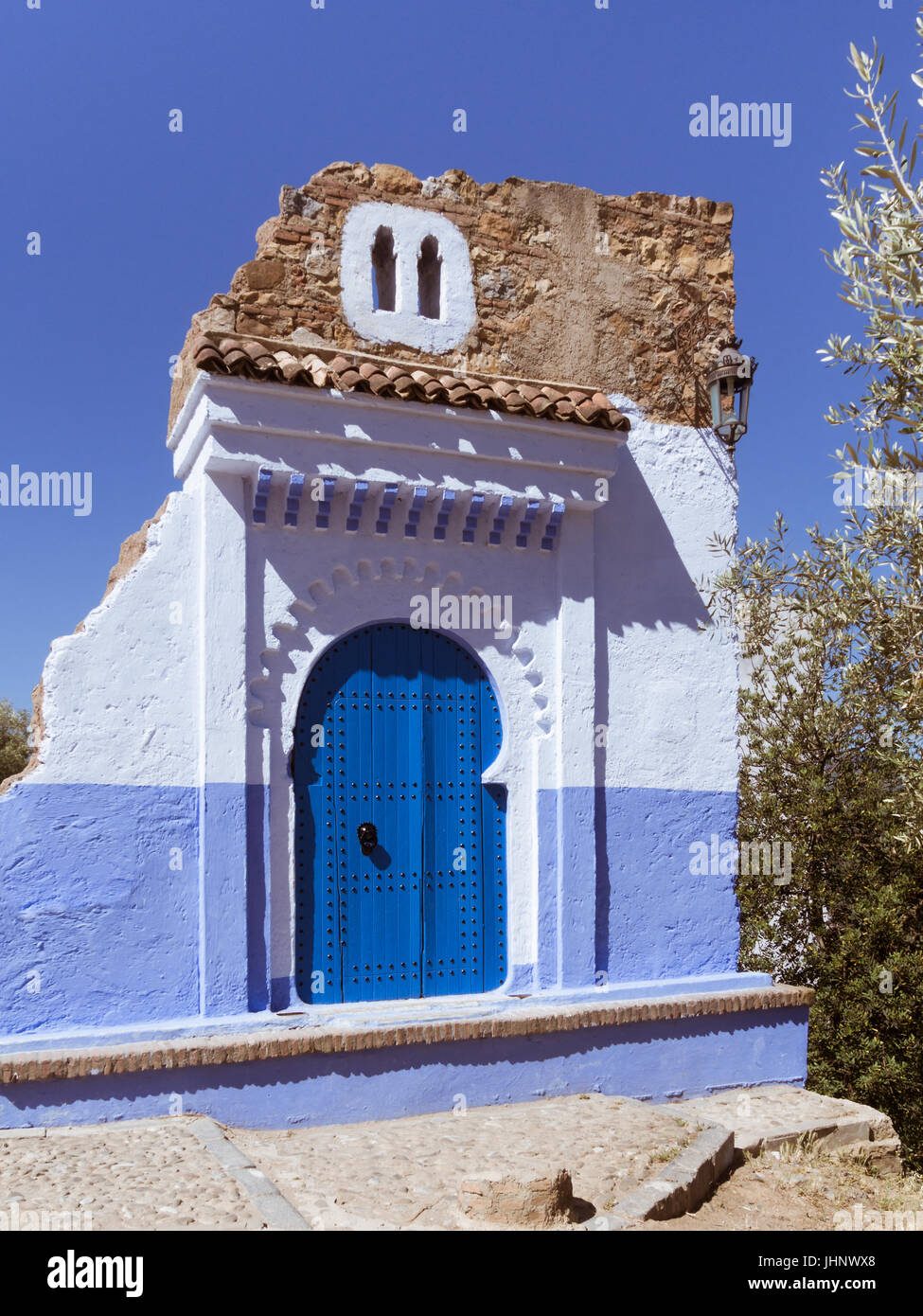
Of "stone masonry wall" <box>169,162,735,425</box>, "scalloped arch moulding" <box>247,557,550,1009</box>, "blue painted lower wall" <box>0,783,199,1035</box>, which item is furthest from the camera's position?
"stone masonry wall" <box>169,162,735,425</box>

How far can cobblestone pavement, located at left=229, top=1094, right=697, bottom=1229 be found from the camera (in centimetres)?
480

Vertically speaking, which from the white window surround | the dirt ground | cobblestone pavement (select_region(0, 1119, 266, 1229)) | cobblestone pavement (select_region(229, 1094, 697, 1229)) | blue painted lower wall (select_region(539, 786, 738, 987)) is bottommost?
the dirt ground

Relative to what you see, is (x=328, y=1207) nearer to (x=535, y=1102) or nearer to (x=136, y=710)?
(x=535, y=1102)

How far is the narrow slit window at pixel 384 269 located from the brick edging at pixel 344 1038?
4.65m

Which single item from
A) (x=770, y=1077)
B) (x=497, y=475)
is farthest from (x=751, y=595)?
(x=770, y=1077)

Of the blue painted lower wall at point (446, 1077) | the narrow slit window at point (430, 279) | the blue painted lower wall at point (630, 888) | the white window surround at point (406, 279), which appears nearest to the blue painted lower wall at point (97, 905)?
the blue painted lower wall at point (446, 1077)

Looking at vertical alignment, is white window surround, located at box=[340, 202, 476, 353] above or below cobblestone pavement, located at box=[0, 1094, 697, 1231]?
above

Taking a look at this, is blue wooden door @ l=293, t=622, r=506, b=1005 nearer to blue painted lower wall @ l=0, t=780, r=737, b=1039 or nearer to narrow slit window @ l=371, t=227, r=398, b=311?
blue painted lower wall @ l=0, t=780, r=737, b=1039

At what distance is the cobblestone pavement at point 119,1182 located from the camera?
4379 millimetres

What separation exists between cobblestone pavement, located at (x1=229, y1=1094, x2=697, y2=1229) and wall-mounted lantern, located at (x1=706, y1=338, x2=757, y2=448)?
15.8 feet

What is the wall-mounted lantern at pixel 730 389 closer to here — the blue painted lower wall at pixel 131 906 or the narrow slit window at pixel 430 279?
the narrow slit window at pixel 430 279

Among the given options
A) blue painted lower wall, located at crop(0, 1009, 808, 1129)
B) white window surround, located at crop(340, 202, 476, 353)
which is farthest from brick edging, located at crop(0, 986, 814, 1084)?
white window surround, located at crop(340, 202, 476, 353)

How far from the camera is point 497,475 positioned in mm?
7152

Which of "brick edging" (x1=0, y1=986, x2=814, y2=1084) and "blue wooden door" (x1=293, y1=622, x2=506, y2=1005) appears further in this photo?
"blue wooden door" (x1=293, y1=622, x2=506, y2=1005)
